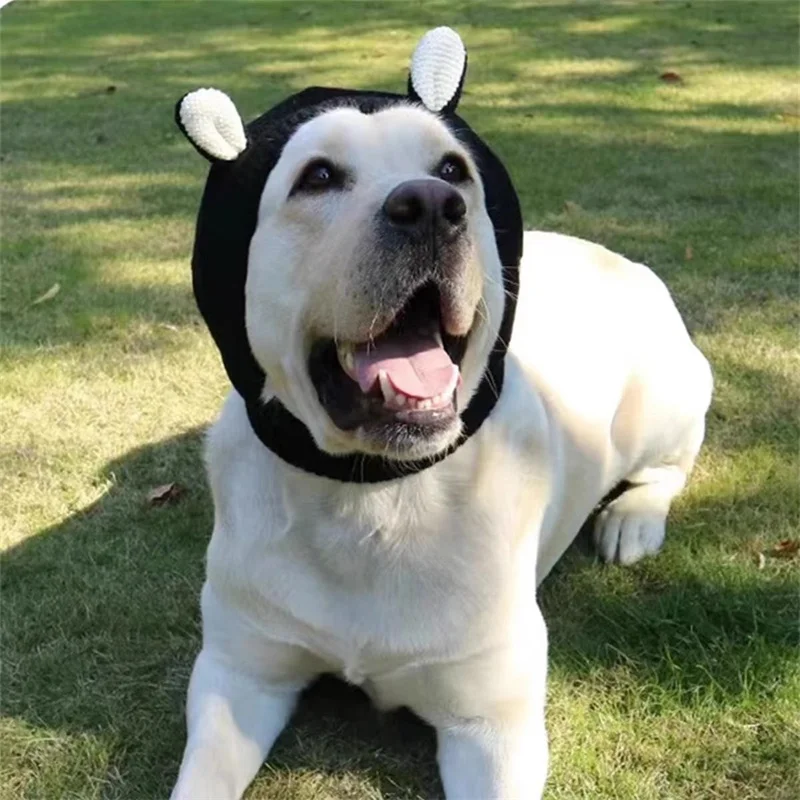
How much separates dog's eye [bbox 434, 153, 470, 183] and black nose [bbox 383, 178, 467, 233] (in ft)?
0.91

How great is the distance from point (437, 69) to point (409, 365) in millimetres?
779

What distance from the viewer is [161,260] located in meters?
6.45

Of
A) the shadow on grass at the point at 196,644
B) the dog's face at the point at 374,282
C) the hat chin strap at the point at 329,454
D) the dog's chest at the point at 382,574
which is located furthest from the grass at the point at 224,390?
the dog's face at the point at 374,282

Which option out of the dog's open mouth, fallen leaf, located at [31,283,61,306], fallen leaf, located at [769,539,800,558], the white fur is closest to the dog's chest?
the white fur

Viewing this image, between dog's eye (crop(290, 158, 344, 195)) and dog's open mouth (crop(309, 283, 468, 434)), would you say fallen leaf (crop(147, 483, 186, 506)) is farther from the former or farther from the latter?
dog's eye (crop(290, 158, 344, 195))

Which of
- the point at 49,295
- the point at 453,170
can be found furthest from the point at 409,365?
the point at 49,295

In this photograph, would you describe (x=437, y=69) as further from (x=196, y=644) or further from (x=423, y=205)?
(x=196, y=644)

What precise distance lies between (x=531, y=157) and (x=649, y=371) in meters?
4.54

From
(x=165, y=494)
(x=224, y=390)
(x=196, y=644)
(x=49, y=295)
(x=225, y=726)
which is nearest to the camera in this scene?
(x=225, y=726)

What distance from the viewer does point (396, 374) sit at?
7.98 ft

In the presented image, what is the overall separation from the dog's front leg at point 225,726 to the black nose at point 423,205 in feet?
4.15

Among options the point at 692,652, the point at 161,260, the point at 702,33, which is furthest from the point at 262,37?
the point at 692,652

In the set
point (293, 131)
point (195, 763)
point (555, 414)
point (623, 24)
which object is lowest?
point (623, 24)

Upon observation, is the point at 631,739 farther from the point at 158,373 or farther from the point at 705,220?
the point at 705,220
